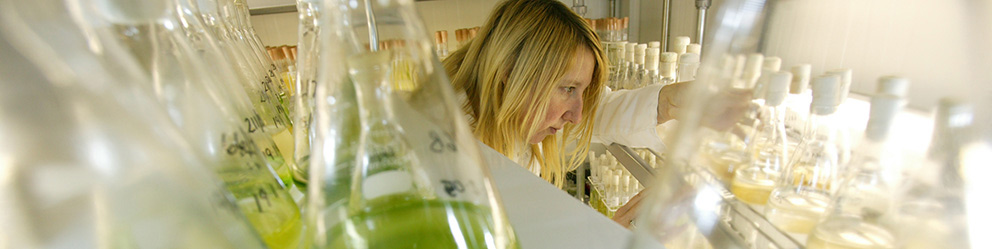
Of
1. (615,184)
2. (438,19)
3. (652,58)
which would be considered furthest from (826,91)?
(438,19)

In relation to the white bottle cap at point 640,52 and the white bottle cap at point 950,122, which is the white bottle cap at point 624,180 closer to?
the white bottle cap at point 640,52

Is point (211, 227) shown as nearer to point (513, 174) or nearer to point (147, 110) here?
point (147, 110)

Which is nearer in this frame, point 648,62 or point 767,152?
point 767,152

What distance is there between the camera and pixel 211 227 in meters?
0.10

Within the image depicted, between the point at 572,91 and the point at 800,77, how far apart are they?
806 mm

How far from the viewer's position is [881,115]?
0.08 metres

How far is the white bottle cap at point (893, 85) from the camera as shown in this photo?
0.06 m

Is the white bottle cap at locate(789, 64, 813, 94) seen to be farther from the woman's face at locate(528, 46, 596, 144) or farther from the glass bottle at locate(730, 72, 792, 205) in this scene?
the woman's face at locate(528, 46, 596, 144)

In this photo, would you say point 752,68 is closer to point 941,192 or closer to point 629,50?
point 941,192

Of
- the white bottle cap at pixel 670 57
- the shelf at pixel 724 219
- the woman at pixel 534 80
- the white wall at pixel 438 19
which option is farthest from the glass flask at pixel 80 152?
the white wall at pixel 438 19

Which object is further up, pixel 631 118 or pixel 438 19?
pixel 438 19

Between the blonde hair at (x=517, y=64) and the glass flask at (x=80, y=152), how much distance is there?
2.39 ft

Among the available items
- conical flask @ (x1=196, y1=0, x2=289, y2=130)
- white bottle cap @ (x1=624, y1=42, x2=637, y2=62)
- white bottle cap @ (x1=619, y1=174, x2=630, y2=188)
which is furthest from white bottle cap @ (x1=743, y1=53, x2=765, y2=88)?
white bottle cap @ (x1=619, y1=174, x2=630, y2=188)

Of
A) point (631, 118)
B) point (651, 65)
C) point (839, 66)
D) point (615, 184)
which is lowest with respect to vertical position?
point (615, 184)
